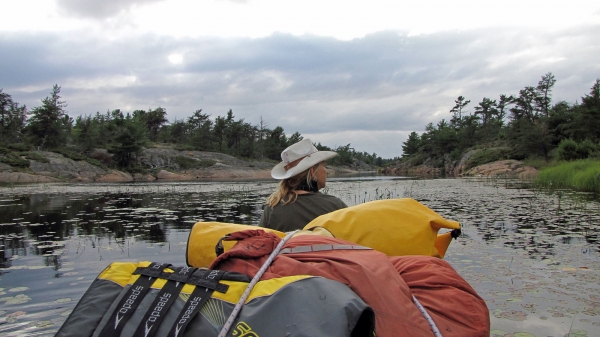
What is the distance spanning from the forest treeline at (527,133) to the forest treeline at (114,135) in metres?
29.9

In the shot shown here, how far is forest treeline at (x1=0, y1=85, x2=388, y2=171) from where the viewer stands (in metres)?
45.0

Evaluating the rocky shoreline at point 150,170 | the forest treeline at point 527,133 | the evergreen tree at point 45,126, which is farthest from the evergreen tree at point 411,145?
the evergreen tree at point 45,126

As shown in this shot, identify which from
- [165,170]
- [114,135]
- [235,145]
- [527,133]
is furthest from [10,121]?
[527,133]

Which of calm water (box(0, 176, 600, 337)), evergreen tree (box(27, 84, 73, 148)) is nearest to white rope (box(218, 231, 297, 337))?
calm water (box(0, 176, 600, 337))

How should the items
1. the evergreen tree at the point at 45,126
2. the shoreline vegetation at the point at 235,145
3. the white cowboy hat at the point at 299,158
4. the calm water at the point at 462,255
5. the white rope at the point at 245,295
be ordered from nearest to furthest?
the white rope at the point at 245,295 < the calm water at the point at 462,255 < the white cowboy hat at the point at 299,158 < the shoreline vegetation at the point at 235,145 < the evergreen tree at the point at 45,126

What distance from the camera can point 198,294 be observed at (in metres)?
1.68

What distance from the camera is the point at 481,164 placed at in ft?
152

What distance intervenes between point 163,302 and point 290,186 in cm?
228

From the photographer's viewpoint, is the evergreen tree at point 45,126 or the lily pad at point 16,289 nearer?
the lily pad at point 16,289

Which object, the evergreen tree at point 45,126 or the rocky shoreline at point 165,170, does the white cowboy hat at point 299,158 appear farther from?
the evergreen tree at point 45,126

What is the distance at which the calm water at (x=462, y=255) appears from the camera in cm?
361

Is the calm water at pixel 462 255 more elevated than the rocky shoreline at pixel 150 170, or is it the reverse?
the rocky shoreline at pixel 150 170

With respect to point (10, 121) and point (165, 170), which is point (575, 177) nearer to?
point (165, 170)

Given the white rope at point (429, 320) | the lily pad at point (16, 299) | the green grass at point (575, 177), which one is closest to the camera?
the white rope at point (429, 320)
